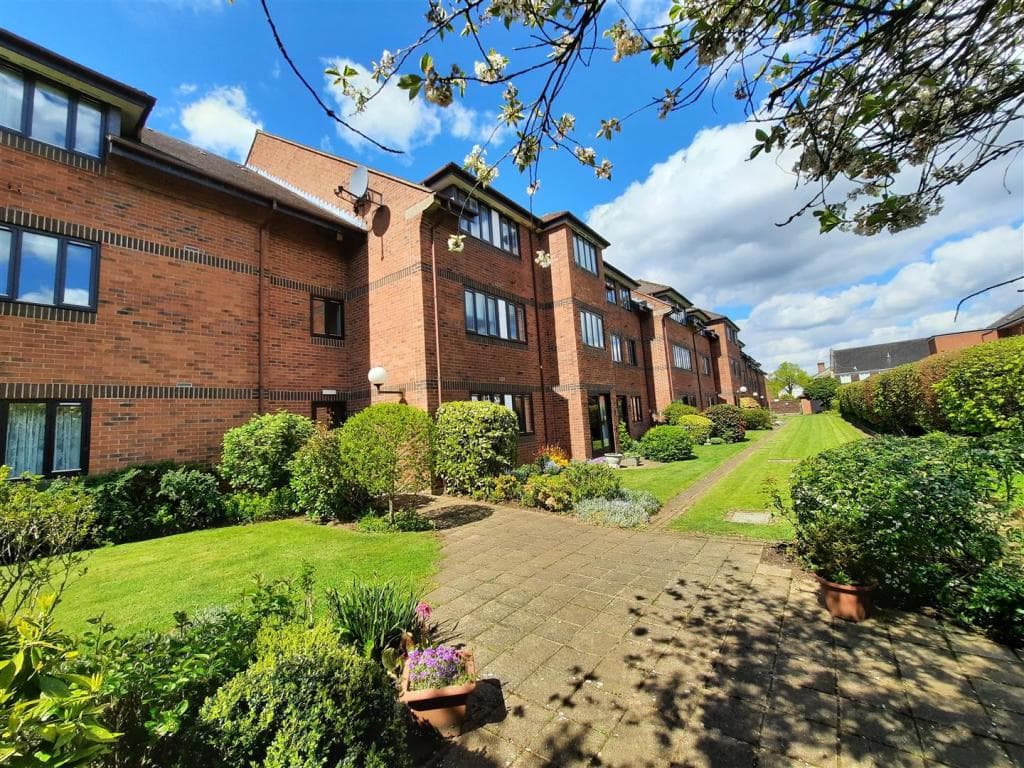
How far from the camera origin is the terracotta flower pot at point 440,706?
2.66 metres

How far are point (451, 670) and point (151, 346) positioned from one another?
33.4 ft

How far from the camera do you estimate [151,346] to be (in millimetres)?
9148

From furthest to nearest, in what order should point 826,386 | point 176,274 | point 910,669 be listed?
point 826,386 < point 176,274 < point 910,669

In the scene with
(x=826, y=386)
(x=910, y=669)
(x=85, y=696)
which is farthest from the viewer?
(x=826, y=386)

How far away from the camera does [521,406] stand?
46.6 feet

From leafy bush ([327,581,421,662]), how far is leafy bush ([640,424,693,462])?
15324mm

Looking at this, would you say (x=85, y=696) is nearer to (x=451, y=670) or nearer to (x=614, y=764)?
(x=451, y=670)

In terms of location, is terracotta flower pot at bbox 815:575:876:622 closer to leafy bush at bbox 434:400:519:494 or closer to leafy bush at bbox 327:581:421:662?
leafy bush at bbox 327:581:421:662

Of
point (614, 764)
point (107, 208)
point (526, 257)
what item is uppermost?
point (526, 257)

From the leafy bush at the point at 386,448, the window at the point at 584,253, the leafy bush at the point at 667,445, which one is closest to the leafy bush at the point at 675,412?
the leafy bush at the point at 667,445

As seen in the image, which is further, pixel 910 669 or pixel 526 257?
pixel 526 257

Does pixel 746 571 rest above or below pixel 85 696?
below

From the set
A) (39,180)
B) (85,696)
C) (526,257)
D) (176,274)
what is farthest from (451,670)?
(526,257)

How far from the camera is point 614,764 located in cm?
243
